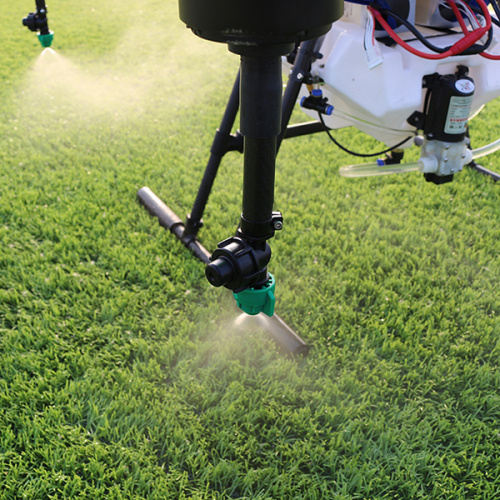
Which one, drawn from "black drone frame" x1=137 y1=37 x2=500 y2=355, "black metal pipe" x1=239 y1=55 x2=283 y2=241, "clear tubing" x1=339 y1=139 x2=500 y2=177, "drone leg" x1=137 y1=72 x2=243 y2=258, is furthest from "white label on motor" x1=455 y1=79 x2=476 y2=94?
"black metal pipe" x1=239 y1=55 x2=283 y2=241

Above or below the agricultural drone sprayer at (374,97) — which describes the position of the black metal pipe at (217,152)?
below

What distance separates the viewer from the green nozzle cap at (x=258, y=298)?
1531 mm

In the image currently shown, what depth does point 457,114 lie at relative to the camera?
178 centimetres

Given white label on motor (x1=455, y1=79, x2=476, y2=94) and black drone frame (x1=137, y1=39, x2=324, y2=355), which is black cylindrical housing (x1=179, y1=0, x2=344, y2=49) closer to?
black drone frame (x1=137, y1=39, x2=324, y2=355)

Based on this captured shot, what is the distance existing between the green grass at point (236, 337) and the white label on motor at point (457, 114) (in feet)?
2.56

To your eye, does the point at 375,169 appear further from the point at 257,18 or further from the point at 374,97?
the point at 257,18

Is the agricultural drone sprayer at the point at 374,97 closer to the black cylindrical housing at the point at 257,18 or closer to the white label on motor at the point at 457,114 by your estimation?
the white label on motor at the point at 457,114

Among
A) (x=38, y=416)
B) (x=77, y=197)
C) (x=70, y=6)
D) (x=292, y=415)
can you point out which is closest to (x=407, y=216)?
(x=292, y=415)

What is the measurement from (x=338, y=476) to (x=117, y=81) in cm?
411

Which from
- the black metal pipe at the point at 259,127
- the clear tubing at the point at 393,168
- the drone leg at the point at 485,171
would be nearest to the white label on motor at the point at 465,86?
the clear tubing at the point at 393,168

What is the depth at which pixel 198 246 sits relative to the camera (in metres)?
2.51

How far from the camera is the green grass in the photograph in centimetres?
160

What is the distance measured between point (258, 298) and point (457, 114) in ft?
3.13

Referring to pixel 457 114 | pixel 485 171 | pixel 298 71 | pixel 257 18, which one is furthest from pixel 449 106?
pixel 485 171
